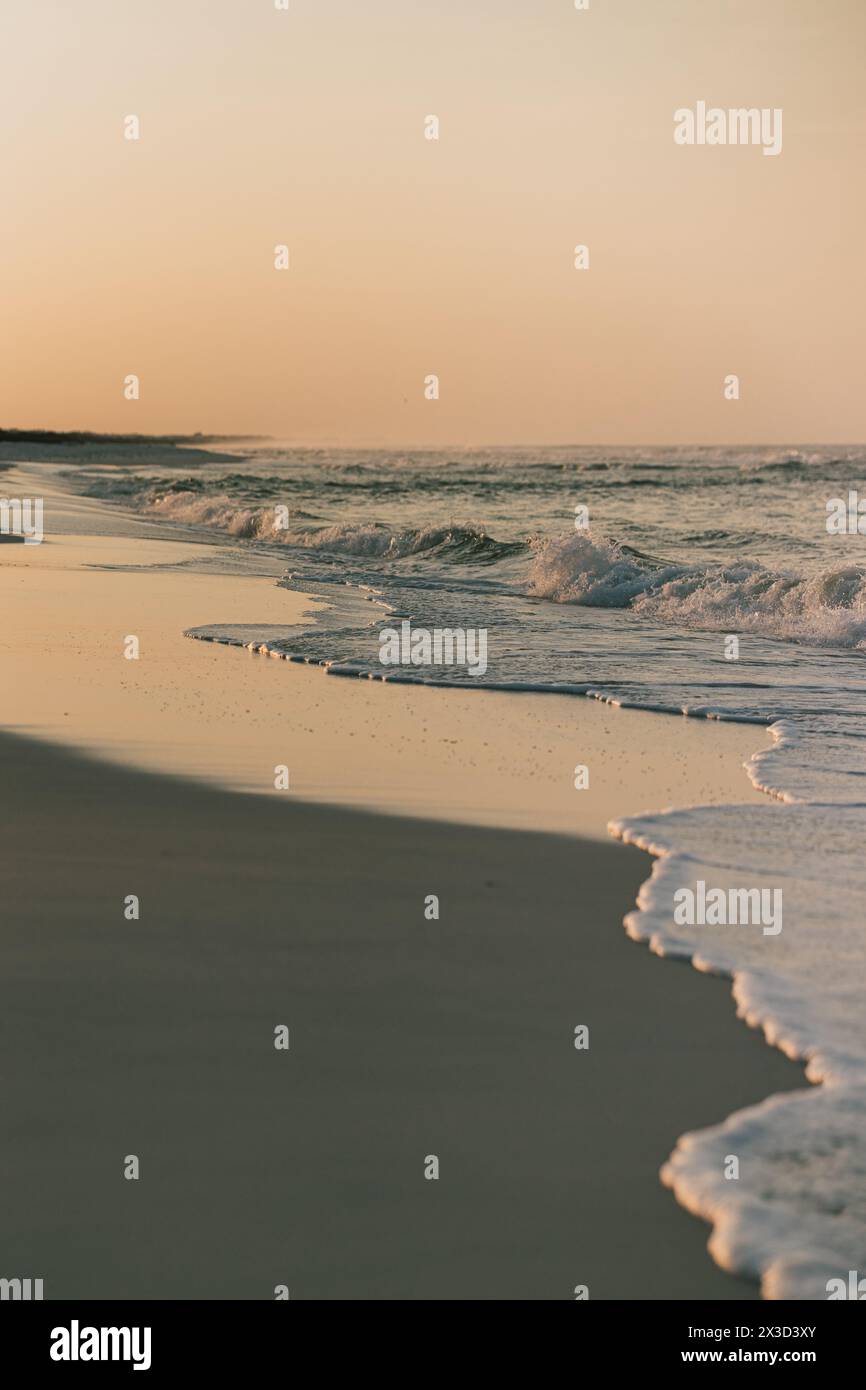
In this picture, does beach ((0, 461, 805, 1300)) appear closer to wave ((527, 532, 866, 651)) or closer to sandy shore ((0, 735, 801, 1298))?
sandy shore ((0, 735, 801, 1298))

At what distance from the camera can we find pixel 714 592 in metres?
16.5

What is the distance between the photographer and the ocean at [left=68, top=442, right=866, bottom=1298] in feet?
11.1

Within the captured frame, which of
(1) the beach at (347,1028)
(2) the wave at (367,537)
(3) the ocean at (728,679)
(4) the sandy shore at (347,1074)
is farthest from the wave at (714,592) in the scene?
(4) the sandy shore at (347,1074)

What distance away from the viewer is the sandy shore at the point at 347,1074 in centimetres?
302

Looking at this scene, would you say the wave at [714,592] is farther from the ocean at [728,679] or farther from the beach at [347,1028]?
the beach at [347,1028]

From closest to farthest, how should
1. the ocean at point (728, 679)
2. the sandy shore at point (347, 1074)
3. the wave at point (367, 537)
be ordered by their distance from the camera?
the sandy shore at point (347, 1074)
the ocean at point (728, 679)
the wave at point (367, 537)

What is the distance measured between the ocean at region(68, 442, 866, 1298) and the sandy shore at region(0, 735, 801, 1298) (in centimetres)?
15

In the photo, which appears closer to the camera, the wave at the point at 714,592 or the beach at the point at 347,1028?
the beach at the point at 347,1028

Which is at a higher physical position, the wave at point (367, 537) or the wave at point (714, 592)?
the wave at point (367, 537)

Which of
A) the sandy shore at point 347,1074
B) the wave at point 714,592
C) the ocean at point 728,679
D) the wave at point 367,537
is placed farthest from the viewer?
the wave at point 367,537

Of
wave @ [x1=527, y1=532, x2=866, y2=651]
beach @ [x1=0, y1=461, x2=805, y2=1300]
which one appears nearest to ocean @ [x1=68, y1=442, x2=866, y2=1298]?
wave @ [x1=527, y1=532, x2=866, y2=651]

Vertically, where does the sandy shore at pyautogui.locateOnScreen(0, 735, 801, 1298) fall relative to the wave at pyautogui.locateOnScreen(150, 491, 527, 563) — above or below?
below

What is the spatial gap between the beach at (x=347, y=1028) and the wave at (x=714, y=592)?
22.6 feet

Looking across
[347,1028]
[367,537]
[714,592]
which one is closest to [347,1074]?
[347,1028]
